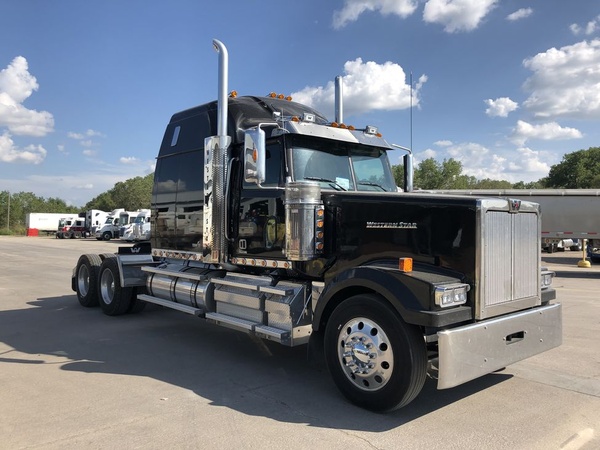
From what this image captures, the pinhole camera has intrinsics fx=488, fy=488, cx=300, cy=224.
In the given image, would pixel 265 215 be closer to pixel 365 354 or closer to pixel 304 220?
pixel 304 220

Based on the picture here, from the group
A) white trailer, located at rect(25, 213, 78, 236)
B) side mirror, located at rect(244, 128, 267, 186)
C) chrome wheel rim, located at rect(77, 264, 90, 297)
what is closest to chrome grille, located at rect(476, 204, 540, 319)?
side mirror, located at rect(244, 128, 267, 186)

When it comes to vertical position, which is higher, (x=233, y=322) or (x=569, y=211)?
(x=569, y=211)

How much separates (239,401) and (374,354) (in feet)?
4.51

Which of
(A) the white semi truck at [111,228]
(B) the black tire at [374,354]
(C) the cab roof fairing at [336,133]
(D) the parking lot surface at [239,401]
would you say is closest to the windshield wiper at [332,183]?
(C) the cab roof fairing at [336,133]

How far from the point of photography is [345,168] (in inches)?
232

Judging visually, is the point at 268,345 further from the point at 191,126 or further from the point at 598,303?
the point at 598,303

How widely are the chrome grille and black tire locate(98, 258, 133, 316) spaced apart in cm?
649

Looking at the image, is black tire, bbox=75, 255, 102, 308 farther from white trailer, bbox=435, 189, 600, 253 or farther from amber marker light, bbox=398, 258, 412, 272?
white trailer, bbox=435, 189, 600, 253

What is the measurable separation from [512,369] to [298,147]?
11.6 ft

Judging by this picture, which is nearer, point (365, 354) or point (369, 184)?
point (365, 354)

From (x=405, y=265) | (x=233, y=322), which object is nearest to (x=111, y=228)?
(x=233, y=322)

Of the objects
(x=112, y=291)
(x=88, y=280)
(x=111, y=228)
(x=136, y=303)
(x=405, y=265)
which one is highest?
(x=111, y=228)

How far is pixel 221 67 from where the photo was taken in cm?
619

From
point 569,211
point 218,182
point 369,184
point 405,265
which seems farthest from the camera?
point 569,211
